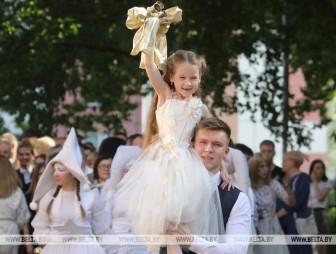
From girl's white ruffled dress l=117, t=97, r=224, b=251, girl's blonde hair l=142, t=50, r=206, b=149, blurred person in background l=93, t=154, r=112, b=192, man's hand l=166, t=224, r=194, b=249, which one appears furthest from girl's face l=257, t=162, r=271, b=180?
man's hand l=166, t=224, r=194, b=249

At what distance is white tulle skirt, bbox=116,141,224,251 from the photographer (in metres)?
6.86

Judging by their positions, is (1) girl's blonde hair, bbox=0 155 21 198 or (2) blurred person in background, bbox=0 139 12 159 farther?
(2) blurred person in background, bbox=0 139 12 159

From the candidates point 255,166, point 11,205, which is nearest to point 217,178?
point 11,205

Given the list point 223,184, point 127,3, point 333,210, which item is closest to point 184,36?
point 127,3

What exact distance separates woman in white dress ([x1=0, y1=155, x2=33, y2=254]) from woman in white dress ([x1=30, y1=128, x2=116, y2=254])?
1.81m

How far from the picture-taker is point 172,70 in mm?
7695

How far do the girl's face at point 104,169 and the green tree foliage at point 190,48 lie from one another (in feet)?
16.2

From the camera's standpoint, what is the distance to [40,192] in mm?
11062

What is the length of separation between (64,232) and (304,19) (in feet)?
33.1

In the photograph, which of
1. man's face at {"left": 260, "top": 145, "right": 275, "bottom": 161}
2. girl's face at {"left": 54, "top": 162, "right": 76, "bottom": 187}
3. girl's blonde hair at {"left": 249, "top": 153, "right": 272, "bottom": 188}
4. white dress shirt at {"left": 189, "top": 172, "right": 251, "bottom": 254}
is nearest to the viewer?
white dress shirt at {"left": 189, "top": 172, "right": 251, "bottom": 254}

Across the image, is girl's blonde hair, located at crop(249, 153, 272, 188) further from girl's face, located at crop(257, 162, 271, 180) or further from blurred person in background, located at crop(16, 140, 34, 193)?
blurred person in background, located at crop(16, 140, 34, 193)

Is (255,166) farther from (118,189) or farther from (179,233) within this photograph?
Result: (179,233)

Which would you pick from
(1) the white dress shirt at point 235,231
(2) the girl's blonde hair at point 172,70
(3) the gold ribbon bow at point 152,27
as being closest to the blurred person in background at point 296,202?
(2) the girl's blonde hair at point 172,70

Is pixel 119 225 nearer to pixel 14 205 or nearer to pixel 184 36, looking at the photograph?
pixel 14 205
